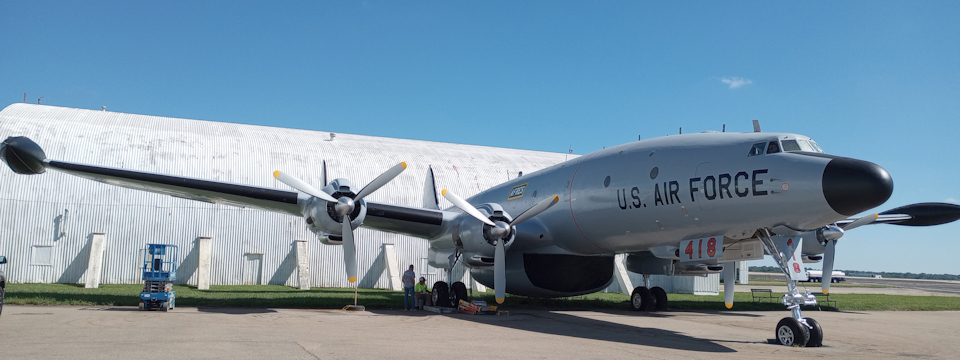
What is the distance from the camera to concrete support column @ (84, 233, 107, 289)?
886 inches

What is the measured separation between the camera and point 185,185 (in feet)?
43.8

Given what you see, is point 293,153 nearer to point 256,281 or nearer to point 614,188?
point 256,281

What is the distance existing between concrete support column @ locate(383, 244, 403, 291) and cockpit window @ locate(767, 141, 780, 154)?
1966cm

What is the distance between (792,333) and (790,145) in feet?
10.4

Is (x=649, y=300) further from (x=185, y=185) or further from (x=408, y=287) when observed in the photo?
(x=185, y=185)

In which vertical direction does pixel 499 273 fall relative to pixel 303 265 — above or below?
below

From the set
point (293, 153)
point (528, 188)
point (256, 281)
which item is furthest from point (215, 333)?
point (293, 153)

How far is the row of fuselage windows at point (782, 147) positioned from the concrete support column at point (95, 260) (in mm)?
22716

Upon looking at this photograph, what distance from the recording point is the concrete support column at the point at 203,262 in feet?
78.2

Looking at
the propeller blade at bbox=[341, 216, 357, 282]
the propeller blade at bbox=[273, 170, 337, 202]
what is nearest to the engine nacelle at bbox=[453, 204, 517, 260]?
the propeller blade at bbox=[341, 216, 357, 282]

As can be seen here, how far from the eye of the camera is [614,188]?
1308 cm

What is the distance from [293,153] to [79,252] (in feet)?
31.8

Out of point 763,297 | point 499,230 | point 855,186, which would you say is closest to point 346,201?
point 499,230

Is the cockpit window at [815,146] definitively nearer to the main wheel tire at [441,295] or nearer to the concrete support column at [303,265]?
the main wheel tire at [441,295]
